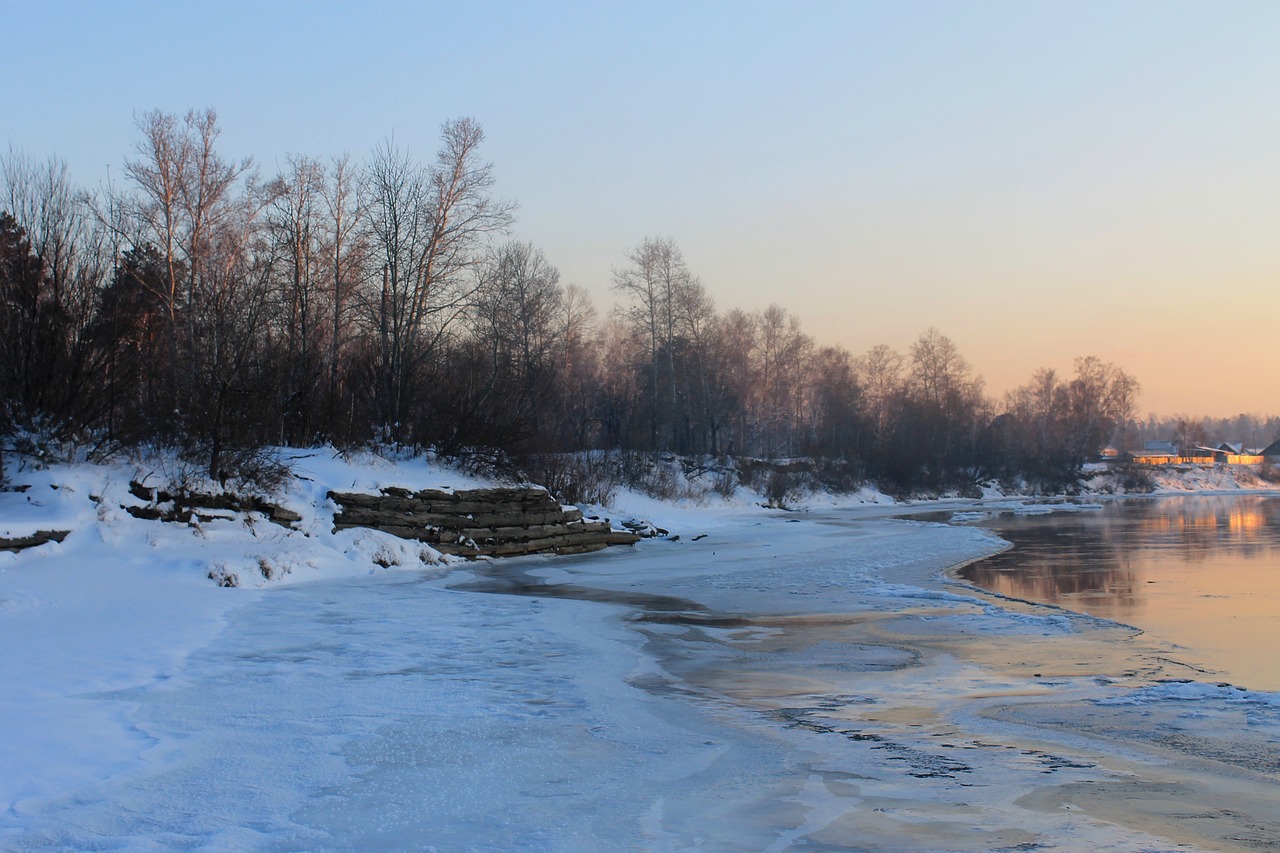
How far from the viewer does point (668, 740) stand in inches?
238

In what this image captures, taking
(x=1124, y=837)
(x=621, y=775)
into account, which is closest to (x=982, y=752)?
(x=1124, y=837)

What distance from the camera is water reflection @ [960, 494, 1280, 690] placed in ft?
31.9

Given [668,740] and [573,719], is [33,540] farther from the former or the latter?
[668,740]

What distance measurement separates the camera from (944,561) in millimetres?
19266

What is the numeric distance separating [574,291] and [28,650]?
193 ft

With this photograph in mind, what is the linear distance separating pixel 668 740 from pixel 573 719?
2.78ft

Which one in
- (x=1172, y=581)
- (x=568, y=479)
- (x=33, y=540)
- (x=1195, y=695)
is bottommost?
Answer: (x=1172, y=581)

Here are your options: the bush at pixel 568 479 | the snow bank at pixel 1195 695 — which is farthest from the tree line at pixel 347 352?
the snow bank at pixel 1195 695

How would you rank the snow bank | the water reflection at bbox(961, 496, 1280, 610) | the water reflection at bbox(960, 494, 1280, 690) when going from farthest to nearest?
the water reflection at bbox(961, 496, 1280, 610) → the water reflection at bbox(960, 494, 1280, 690) → the snow bank

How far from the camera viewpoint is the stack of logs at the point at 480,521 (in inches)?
719

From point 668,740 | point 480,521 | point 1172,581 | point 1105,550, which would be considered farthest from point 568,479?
point 668,740

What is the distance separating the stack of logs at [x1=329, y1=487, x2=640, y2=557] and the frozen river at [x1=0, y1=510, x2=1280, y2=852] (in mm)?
6657

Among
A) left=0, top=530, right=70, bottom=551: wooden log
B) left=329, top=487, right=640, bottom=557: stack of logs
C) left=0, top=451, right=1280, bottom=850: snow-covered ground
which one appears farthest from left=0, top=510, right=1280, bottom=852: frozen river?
left=329, top=487, right=640, bottom=557: stack of logs

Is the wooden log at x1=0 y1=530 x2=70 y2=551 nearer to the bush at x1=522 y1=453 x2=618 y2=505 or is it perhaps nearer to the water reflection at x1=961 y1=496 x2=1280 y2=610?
the bush at x1=522 y1=453 x2=618 y2=505
